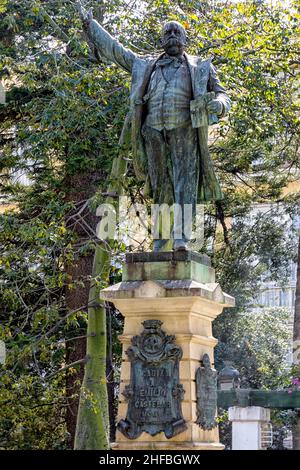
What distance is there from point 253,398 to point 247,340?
34.8ft

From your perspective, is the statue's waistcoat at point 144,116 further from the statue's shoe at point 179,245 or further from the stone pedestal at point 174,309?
the stone pedestal at point 174,309

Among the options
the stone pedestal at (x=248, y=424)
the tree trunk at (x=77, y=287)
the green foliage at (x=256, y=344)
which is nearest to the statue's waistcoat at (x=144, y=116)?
the tree trunk at (x=77, y=287)

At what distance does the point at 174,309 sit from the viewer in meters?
10.7

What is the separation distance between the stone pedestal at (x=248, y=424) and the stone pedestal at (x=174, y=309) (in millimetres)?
8976

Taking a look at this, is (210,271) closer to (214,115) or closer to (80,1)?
(214,115)

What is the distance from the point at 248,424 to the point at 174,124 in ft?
32.7

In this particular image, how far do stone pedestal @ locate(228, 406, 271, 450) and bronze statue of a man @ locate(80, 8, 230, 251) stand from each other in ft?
30.3

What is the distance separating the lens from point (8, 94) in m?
19.2

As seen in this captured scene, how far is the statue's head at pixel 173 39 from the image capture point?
11273 millimetres

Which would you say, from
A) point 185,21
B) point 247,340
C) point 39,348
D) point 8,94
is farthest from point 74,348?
point 247,340

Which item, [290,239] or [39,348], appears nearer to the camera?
[39,348]

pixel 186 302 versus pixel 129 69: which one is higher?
pixel 129 69

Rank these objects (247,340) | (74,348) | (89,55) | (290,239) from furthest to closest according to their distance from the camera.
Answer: (247,340) < (290,239) < (74,348) < (89,55)

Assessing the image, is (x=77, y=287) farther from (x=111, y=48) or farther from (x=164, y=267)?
(x=164, y=267)
